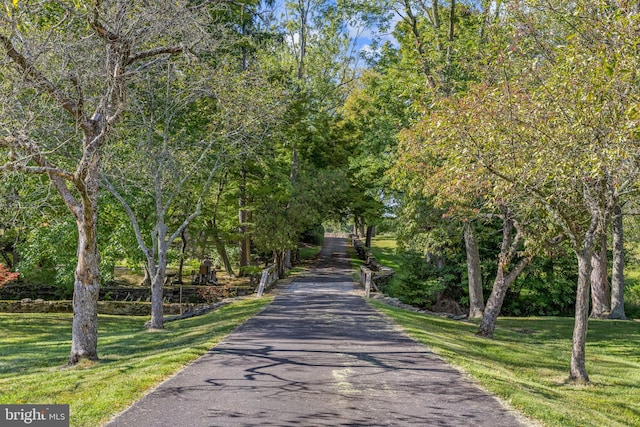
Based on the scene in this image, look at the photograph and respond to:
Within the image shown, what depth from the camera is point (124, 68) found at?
11.0 metres

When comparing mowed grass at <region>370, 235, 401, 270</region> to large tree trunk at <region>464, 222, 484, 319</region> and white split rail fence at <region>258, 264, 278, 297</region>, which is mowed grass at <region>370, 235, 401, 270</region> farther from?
large tree trunk at <region>464, 222, 484, 319</region>

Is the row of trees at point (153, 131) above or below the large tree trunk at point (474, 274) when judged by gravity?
above

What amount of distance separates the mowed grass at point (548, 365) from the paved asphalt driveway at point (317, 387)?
579 mm

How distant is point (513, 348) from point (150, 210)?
15859 millimetres

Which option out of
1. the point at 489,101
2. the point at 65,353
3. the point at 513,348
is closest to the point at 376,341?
the point at 513,348

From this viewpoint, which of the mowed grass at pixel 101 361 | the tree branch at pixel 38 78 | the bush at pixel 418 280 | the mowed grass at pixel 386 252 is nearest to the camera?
the mowed grass at pixel 101 361

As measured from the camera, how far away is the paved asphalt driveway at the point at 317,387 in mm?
6625

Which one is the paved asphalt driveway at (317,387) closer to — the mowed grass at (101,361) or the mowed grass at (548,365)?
the mowed grass at (101,361)

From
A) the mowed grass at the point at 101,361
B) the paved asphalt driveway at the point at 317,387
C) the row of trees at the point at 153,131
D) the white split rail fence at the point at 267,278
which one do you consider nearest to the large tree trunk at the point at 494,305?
the paved asphalt driveway at the point at 317,387

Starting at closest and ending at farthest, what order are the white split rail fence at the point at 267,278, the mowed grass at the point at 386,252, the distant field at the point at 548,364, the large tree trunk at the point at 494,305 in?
the distant field at the point at 548,364 < the large tree trunk at the point at 494,305 < the white split rail fence at the point at 267,278 < the mowed grass at the point at 386,252

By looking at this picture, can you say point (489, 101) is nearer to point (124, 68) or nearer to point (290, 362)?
point (290, 362)

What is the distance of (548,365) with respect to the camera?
1241cm

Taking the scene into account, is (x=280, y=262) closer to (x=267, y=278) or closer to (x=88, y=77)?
(x=267, y=278)

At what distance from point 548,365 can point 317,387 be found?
714 centimetres
